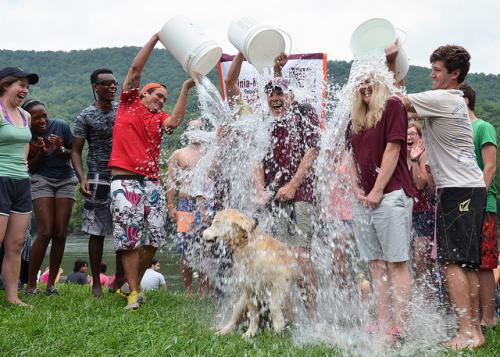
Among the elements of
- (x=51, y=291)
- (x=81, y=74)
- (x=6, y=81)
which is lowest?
(x=51, y=291)

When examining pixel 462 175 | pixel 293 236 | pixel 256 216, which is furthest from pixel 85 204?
pixel 462 175

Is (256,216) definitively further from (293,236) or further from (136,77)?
(136,77)

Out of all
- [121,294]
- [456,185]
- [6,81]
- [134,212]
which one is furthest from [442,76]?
[6,81]

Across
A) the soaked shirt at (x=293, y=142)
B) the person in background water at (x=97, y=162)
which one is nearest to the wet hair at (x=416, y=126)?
the soaked shirt at (x=293, y=142)

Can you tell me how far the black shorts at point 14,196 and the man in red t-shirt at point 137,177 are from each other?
867 mm

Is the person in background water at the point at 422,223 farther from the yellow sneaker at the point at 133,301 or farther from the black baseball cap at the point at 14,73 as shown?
the black baseball cap at the point at 14,73

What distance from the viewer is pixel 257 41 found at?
15.4 ft

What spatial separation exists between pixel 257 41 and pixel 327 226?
1869mm

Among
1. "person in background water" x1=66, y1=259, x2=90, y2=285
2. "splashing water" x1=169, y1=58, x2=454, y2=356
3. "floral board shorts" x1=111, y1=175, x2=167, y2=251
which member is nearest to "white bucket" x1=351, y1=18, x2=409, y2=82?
"splashing water" x1=169, y1=58, x2=454, y2=356

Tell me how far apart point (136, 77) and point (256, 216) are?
71.9 inches

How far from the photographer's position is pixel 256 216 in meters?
4.95

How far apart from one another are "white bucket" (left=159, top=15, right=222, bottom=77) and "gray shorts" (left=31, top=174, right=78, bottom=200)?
2.24 m

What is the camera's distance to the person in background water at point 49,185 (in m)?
5.93

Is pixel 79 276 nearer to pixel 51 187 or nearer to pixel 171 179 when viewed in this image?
pixel 171 179
